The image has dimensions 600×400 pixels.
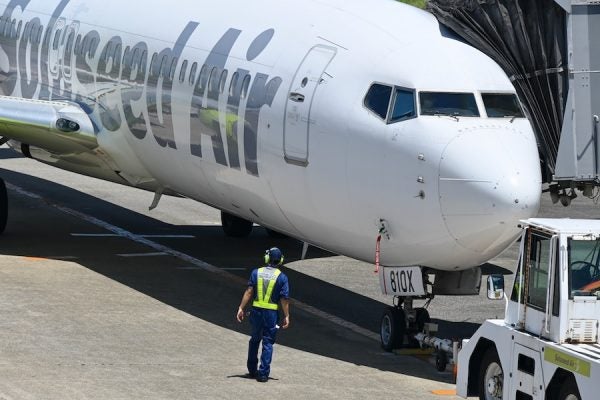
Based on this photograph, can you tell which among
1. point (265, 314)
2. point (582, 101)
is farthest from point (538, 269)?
point (582, 101)

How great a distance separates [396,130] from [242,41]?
4.43m

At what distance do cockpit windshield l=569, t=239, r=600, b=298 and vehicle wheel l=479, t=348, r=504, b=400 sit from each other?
1.38 m

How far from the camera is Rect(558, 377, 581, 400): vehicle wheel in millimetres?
14359

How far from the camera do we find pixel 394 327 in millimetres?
19281

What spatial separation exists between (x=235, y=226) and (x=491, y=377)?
13.1m

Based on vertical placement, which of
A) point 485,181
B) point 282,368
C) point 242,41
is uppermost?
point 242,41

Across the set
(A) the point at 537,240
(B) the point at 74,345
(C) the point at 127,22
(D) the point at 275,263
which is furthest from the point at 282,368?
(C) the point at 127,22

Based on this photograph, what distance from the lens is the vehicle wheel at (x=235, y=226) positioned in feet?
94.0

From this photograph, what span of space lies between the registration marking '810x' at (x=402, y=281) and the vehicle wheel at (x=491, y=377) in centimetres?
240

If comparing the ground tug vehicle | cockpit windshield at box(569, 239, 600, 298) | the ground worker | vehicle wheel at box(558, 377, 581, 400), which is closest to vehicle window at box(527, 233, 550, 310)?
the ground tug vehicle

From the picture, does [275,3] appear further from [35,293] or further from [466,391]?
[466,391]

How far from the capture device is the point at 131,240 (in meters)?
27.9

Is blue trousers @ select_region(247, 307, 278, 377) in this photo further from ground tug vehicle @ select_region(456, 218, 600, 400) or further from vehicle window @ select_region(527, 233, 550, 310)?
vehicle window @ select_region(527, 233, 550, 310)

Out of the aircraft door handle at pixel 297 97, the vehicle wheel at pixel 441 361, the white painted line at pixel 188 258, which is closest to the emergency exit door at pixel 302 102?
the aircraft door handle at pixel 297 97
